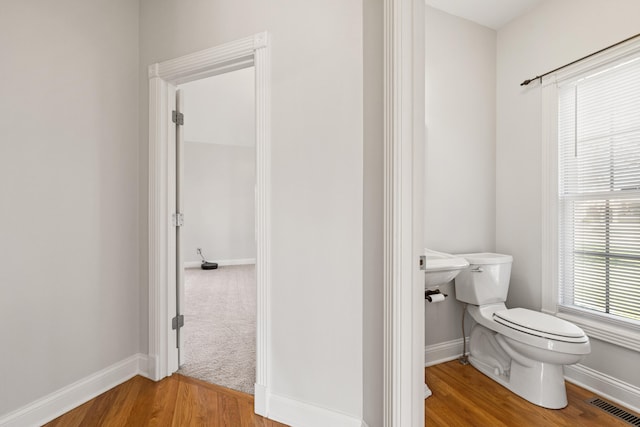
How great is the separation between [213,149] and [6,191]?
17.2 ft

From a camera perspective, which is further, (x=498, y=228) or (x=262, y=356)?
(x=498, y=228)

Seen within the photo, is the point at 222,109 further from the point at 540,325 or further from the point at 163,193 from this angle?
the point at 540,325

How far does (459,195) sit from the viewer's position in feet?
8.42

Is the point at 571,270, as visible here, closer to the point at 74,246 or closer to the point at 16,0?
the point at 74,246

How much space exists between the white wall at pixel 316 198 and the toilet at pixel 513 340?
1.14 metres

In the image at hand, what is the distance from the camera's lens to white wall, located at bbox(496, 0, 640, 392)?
2.04 metres

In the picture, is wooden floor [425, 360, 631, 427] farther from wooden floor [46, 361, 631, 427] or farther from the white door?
the white door

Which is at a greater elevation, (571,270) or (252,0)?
(252,0)

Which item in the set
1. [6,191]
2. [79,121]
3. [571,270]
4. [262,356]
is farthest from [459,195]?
[6,191]

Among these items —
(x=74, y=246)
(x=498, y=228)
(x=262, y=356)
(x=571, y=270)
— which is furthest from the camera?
(x=498, y=228)

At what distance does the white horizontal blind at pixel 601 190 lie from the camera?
1979 mm

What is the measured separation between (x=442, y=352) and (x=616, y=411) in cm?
98

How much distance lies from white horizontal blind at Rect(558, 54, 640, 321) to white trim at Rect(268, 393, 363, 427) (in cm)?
181

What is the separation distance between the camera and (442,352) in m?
2.46
